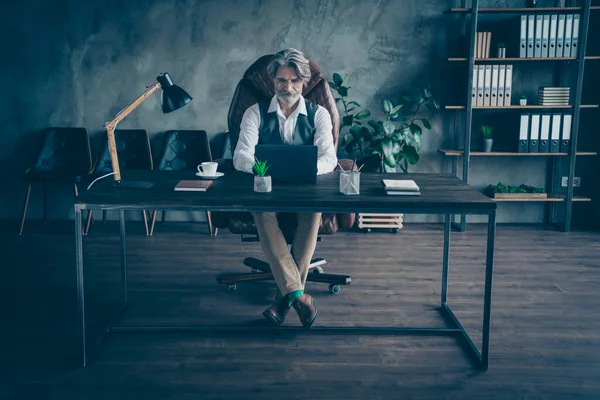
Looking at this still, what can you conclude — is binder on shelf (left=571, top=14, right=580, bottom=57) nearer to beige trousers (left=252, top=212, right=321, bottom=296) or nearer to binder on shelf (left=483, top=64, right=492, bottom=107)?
binder on shelf (left=483, top=64, right=492, bottom=107)

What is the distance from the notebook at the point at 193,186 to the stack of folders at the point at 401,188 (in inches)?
28.4

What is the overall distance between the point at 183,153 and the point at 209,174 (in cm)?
228

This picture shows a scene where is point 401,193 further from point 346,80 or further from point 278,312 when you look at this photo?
point 346,80

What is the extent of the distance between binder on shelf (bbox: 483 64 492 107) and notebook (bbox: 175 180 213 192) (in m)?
2.96

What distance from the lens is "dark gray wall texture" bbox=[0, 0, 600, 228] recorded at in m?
4.95

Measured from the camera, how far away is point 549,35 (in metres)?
4.66

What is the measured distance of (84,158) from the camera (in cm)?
497

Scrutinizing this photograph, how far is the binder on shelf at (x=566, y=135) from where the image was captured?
4773 millimetres

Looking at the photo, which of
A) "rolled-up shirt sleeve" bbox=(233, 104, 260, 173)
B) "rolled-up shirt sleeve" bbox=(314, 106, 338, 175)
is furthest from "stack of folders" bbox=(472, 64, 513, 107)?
"rolled-up shirt sleeve" bbox=(233, 104, 260, 173)

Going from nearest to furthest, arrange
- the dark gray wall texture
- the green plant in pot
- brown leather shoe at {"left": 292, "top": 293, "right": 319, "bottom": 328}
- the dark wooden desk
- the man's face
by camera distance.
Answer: the dark wooden desk
brown leather shoe at {"left": 292, "top": 293, "right": 319, "bottom": 328}
the man's face
the green plant in pot
the dark gray wall texture

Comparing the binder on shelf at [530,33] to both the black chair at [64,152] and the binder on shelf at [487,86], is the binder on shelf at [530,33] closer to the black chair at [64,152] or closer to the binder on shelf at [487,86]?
the binder on shelf at [487,86]

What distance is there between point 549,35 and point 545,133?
2.46 feet

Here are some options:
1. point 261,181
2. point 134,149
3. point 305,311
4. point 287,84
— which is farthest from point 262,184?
point 134,149

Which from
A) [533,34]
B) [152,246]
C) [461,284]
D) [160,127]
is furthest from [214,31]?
[461,284]
